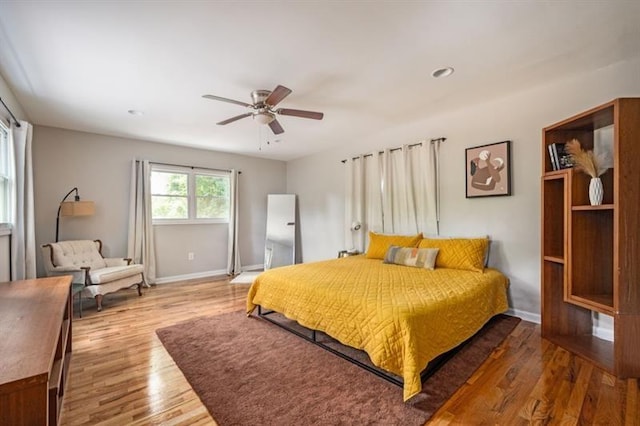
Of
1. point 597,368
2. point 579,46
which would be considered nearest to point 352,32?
point 579,46

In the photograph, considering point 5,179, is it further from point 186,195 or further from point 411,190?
point 411,190

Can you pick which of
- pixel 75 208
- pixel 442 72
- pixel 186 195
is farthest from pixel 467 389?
pixel 186 195

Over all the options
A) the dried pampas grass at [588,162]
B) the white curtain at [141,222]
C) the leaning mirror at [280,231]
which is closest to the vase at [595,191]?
the dried pampas grass at [588,162]

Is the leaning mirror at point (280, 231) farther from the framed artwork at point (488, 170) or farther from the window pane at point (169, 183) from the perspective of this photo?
the framed artwork at point (488, 170)

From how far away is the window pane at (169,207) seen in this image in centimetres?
497

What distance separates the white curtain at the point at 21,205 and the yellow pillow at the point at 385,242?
12.9ft

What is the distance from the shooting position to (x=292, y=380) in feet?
6.63

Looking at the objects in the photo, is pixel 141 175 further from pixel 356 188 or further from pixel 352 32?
pixel 352 32

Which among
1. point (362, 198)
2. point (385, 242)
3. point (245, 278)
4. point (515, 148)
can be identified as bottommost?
point (245, 278)

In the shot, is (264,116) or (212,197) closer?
(264,116)

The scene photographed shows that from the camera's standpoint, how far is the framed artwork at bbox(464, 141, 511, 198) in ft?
10.5

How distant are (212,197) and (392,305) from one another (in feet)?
15.0

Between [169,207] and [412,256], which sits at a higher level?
[169,207]

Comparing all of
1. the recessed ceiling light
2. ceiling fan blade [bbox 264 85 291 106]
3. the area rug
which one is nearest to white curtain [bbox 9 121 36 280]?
the area rug
